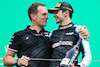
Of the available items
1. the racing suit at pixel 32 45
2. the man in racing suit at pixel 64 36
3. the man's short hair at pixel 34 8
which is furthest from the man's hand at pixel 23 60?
the man's short hair at pixel 34 8

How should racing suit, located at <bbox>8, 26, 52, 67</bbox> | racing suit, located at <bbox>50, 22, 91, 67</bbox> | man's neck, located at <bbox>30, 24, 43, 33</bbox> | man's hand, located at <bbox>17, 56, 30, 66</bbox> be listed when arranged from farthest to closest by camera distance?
man's neck, located at <bbox>30, 24, 43, 33</bbox>
racing suit, located at <bbox>8, 26, 52, 67</bbox>
man's hand, located at <bbox>17, 56, 30, 66</bbox>
racing suit, located at <bbox>50, 22, 91, 67</bbox>

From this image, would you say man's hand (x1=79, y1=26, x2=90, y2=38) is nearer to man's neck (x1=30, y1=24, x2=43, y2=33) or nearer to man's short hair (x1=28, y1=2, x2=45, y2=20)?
man's neck (x1=30, y1=24, x2=43, y2=33)

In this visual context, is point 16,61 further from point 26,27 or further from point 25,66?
point 26,27

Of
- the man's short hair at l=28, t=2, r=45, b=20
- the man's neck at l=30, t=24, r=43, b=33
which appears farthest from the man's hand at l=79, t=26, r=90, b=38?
the man's short hair at l=28, t=2, r=45, b=20

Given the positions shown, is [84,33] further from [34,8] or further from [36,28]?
[34,8]

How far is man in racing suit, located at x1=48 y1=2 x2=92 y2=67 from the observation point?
5332 mm

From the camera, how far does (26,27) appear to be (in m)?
5.95

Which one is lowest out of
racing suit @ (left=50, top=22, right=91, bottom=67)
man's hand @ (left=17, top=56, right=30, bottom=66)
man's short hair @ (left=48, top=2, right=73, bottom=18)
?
man's hand @ (left=17, top=56, right=30, bottom=66)

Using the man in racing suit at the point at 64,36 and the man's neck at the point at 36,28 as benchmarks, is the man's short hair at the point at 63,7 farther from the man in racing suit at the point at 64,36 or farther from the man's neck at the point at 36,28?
the man's neck at the point at 36,28

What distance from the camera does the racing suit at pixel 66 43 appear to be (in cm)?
531

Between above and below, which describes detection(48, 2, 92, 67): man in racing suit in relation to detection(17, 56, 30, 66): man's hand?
above

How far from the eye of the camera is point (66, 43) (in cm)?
546

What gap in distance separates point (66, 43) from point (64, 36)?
158mm

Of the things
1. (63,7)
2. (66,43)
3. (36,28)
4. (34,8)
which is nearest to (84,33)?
(66,43)
